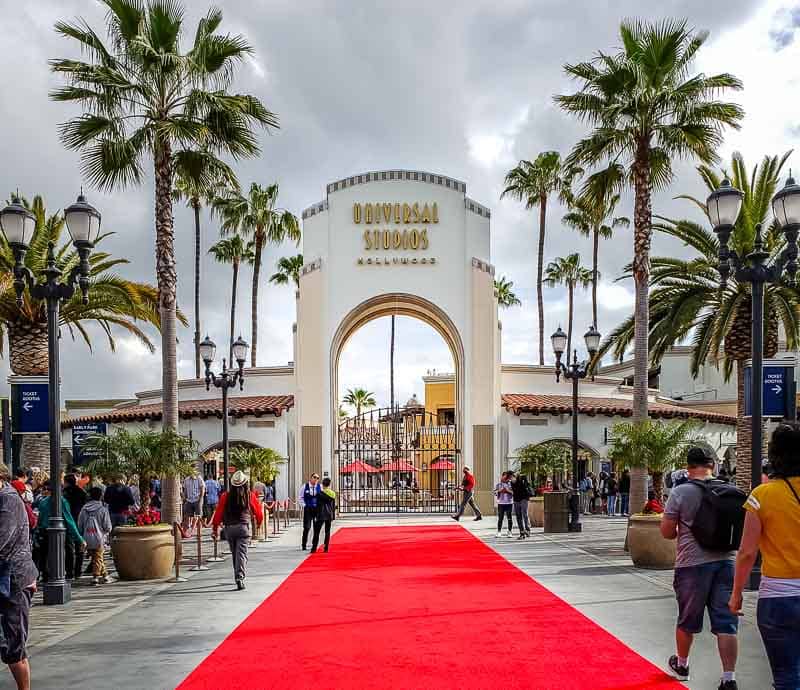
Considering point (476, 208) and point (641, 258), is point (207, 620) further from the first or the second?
point (476, 208)

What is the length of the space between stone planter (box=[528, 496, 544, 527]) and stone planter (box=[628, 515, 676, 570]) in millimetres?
9581

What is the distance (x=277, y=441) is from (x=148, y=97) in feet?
50.1

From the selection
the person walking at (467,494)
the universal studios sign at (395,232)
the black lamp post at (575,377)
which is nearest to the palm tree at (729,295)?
the black lamp post at (575,377)

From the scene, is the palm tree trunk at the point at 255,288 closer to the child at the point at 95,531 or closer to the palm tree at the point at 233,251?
the palm tree at the point at 233,251

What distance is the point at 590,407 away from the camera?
104ft

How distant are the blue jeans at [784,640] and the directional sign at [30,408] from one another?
1077 centimetres

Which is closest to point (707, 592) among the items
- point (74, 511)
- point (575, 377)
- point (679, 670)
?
point (679, 670)

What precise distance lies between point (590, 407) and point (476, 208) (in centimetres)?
880

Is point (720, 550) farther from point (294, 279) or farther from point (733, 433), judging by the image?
point (294, 279)

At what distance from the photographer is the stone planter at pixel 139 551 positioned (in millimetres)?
13430

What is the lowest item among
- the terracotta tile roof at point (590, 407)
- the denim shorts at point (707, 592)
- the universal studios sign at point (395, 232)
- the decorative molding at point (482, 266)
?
the denim shorts at point (707, 592)

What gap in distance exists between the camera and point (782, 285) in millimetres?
19422

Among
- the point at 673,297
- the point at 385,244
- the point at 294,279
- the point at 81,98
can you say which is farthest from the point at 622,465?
the point at 294,279

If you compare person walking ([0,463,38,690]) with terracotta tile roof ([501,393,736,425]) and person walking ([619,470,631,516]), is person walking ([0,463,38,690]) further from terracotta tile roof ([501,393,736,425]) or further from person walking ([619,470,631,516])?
person walking ([619,470,631,516])
